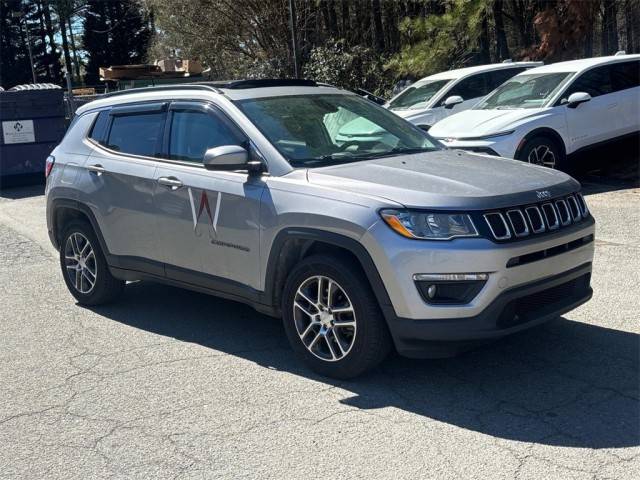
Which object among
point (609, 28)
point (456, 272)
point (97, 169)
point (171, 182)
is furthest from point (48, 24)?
point (456, 272)

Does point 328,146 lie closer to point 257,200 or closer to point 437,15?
point 257,200

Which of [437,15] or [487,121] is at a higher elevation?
[437,15]

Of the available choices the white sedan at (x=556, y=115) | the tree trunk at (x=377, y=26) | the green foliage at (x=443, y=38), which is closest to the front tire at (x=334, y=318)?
the white sedan at (x=556, y=115)

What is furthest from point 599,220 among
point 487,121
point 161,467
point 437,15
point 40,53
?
point 40,53

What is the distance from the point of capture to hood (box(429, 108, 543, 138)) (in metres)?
10.7

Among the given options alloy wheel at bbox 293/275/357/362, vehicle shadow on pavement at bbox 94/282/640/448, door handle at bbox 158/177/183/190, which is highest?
door handle at bbox 158/177/183/190

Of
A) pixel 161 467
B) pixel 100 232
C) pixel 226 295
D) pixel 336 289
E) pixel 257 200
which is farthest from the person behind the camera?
pixel 100 232

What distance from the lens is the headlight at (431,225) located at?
14.6 ft

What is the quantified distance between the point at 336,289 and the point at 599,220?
5.19 metres

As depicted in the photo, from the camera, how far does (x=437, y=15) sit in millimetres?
18266

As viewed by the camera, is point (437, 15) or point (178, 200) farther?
point (437, 15)

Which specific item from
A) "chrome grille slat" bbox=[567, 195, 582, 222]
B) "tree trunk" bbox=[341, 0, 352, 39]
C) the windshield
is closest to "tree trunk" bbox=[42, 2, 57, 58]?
"tree trunk" bbox=[341, 0, 352, 39]

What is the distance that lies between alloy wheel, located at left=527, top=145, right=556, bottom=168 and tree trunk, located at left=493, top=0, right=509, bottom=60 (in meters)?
7.29

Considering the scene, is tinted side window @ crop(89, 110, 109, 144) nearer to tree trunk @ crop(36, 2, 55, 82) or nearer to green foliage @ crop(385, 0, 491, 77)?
green foliage @ crop(385, 0, 491, 77)
